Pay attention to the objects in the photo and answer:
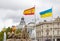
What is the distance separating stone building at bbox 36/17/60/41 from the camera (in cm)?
14538

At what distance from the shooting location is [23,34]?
48.2 meters

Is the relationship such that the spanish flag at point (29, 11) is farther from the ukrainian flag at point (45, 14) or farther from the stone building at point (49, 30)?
the stone building at point (49, 30)

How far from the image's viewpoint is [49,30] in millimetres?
148875

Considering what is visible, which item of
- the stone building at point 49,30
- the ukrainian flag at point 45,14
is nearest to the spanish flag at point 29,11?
the ukrainian flag at point 45,14

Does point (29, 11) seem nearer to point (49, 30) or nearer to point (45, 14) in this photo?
point (45, 14)

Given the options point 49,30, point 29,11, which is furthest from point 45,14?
point 49,30

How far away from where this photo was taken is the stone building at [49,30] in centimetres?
14538

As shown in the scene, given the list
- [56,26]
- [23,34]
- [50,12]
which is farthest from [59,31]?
[23,34]

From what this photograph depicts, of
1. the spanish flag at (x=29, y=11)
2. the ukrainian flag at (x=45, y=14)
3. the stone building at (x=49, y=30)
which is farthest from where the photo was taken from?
the stone building at (x=49, y=30)

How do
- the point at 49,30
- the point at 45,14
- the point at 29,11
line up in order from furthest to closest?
the point at 49,30, the point at 45,14, the point at 29,11

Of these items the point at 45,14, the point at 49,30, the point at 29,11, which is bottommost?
the point at 49,30

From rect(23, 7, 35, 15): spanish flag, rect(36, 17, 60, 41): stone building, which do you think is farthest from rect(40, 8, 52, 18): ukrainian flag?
rect(36, 17, 60, 41): stone building

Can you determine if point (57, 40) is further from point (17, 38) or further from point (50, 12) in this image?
point (17, 38)

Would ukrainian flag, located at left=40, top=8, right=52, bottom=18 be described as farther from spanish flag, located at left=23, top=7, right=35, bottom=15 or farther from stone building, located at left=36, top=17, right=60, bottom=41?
stone building, located at left=36, top=17, right=60, bottom=41
